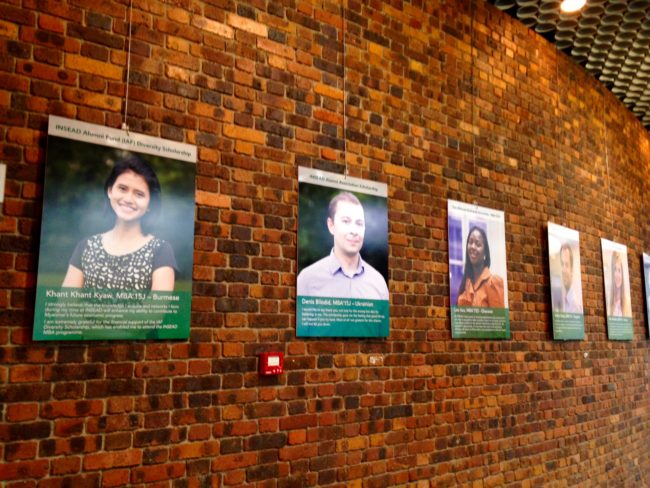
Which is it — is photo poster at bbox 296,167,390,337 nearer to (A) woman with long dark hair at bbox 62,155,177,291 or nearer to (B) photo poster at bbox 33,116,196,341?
(B) photo poster at bbox 33,116,196,341

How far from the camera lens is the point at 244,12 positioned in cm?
326

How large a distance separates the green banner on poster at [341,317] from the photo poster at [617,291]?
3378mm

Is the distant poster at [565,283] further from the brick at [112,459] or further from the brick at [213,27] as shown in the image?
the brick at [112,459]

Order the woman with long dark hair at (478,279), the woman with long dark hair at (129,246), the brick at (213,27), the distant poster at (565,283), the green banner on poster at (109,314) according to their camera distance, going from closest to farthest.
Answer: the green banner on poster at (109,314) → the woman with long dark hair at (129,246) → the brick at (213,27) → the woman with long dark hair at (478,279) → the distant poster at (565,283)

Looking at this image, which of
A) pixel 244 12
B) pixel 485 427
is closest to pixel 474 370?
pixel 485 427

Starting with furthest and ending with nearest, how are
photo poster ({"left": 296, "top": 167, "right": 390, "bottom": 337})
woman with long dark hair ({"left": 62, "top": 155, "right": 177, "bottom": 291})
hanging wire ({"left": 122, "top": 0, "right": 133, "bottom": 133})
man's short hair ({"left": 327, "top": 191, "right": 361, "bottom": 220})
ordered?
man's short hair ({"left": 327, "top": 191, "right": 361, "bottom": 220}), photo poster ({"left": 296, "top": 167, "right": 390, "bottom": 337}), hanging wire ({"left": 122, "top": 0, "right": 133, "bottom": 133}), woman with long dark hair ({"left": 62, "top": 155, "right": 177, "bottom": 291})

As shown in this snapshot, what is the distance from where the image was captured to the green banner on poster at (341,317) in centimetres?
329

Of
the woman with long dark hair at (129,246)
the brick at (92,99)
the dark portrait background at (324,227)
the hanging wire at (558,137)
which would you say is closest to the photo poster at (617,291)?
the hanging wire at (558,137)

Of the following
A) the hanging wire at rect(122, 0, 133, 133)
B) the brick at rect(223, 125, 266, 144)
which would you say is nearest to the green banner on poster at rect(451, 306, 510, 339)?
the brick at rect(223, 125, 266, 144)

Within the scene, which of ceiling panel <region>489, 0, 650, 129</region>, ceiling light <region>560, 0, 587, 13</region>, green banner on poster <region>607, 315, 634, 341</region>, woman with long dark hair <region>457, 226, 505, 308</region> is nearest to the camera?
woman with long dark hair <region>457, 226, 505, 308</region>

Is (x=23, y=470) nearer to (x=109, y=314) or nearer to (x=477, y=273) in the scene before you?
(x=109, y=314)

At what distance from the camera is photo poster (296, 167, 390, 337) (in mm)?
3342

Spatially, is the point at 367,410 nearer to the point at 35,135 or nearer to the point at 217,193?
the point at 217,193

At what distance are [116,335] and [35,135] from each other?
0.98 m
